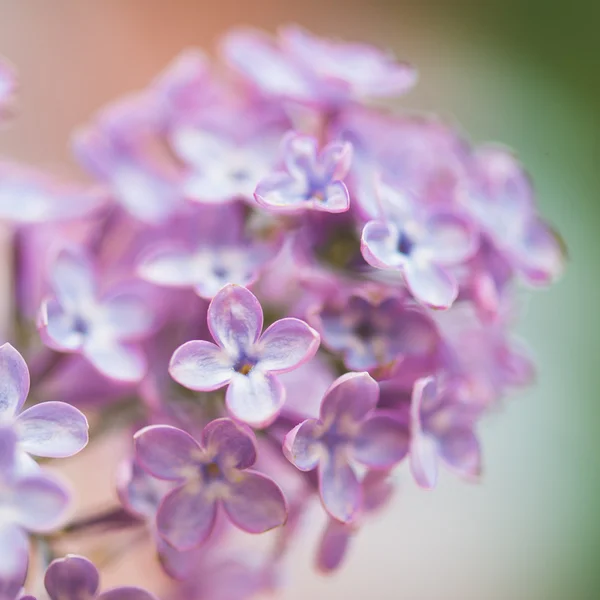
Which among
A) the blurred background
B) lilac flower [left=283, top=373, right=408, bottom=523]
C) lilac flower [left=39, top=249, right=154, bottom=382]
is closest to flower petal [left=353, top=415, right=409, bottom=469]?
lilac flower [left=283, top=373, right=408, bottom=523]

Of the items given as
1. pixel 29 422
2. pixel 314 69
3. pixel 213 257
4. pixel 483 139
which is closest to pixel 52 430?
pixel 29 422

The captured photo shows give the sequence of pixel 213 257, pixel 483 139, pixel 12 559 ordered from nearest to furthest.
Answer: pixel 12 559 < pixel 213 257 < pixel 483 139

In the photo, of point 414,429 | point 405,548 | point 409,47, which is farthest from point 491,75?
point 414,429

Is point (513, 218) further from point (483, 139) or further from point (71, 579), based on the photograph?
point (483, 139)

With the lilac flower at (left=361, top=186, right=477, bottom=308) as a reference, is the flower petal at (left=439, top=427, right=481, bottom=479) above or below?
below

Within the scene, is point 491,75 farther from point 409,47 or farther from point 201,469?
point 201,469

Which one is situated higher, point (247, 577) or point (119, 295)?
point (119, 295)

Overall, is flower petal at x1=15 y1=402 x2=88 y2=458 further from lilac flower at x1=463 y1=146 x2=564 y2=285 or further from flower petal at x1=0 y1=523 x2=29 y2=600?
lilac flower at x1=463 y1=146 x2=564 y2=285
